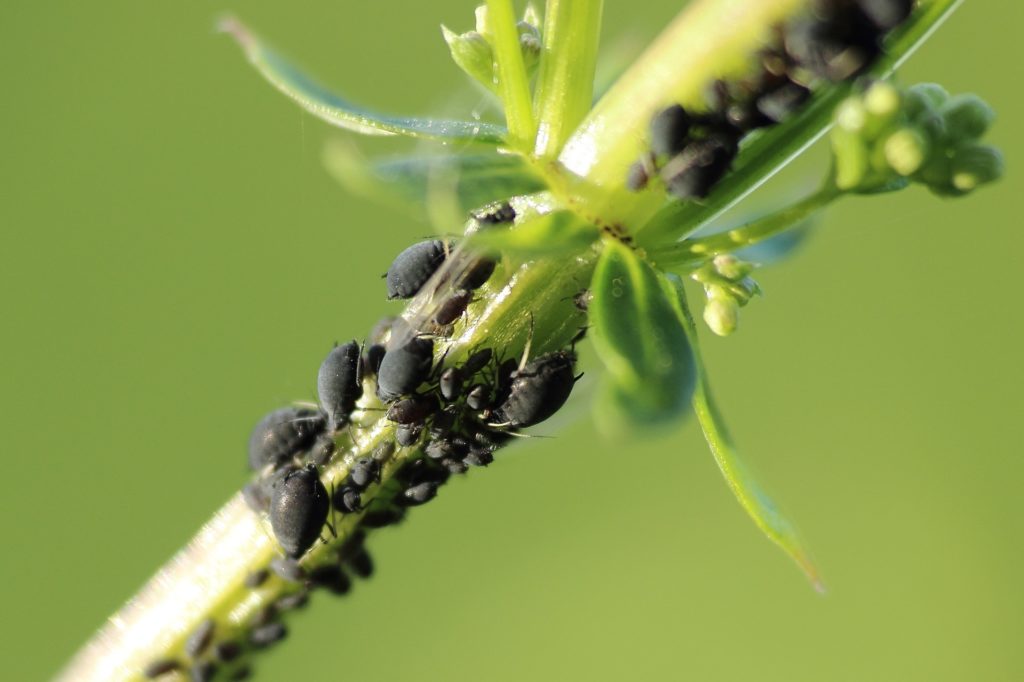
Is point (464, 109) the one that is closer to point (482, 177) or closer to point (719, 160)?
point (482, 177)

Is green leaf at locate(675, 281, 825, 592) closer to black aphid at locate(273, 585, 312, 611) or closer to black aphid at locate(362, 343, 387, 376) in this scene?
black aphid at locate(362, 343, 387, 376)

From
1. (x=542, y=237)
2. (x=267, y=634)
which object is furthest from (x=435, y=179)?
(x=267, y=634)

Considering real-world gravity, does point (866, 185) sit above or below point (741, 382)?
above

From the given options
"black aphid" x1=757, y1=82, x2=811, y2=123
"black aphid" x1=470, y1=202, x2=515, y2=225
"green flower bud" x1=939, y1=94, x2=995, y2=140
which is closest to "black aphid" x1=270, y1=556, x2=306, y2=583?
"black aphid" x1=470, y1=202, x2=515, y2=225

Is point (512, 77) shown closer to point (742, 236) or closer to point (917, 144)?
point (742, 236)

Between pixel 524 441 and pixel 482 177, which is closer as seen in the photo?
pixel 482 177

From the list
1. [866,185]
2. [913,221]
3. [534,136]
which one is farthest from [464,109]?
[913,221]
